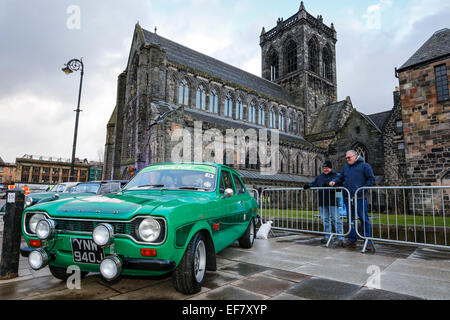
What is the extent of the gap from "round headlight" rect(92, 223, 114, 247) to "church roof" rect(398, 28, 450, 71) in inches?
680

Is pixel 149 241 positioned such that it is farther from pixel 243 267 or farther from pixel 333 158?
pixel 333 158

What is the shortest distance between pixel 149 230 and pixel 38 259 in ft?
4.03

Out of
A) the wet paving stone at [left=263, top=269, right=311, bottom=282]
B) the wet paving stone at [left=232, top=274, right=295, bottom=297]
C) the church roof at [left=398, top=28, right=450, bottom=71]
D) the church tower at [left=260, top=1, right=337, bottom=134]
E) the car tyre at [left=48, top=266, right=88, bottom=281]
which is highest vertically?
the church tower at [left=260, top=1, right=337, bottom=134]

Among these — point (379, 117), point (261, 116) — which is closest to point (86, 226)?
point (261, 116)

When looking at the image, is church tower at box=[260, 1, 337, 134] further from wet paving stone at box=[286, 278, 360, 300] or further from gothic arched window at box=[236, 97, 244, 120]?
wet paving stone at box=[286, 278, 360, 300]

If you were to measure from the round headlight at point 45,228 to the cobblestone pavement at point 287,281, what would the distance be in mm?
658

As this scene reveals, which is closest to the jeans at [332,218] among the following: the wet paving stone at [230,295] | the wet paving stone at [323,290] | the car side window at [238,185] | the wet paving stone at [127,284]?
the car side window at [238,185]

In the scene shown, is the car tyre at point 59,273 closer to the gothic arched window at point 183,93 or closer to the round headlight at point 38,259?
the round headlight at point 38,259

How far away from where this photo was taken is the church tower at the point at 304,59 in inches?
1527

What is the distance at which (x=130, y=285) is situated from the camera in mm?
3123

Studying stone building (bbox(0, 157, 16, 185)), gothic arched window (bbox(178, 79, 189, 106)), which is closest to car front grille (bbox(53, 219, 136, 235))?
gothic arched window (bbox(178, 79, 189, 106))

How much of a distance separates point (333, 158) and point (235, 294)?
109ft

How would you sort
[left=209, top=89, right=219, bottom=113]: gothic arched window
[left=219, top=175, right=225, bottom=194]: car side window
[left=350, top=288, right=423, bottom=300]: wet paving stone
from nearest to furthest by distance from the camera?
[left=350, top=288, right=423, bottom=300]: wet paving stone, [left=219, top=175, right=225, bottom=194]: car side window, [left=209, top=89, right=219, bottom=113]: gothic arched window

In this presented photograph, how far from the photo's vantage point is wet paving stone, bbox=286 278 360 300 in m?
2.80
